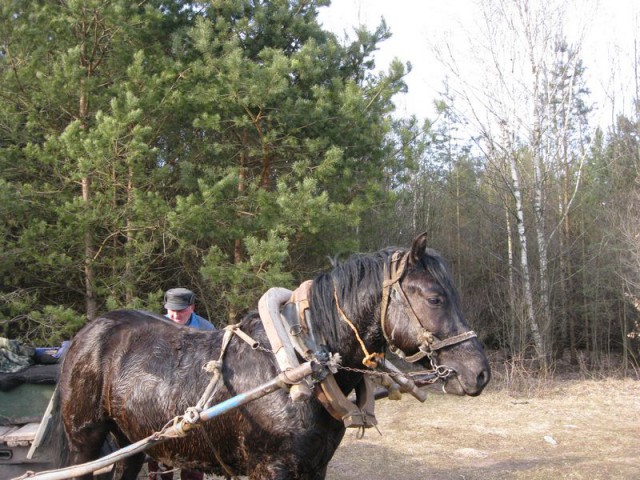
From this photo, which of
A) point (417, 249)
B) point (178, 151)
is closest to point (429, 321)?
point (417, 249)

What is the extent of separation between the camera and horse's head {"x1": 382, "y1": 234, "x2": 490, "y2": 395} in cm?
238

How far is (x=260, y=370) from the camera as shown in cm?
271

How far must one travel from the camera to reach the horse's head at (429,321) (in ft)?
7.80

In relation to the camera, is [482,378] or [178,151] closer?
[482,378]

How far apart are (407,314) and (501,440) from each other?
554 centimetres

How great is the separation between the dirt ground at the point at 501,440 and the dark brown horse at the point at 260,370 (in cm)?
228

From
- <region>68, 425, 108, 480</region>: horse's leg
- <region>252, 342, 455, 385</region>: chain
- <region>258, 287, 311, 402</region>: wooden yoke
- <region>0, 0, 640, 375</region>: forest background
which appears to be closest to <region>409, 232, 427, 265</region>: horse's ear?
<region>252, 342, 455, 385</region>: chain

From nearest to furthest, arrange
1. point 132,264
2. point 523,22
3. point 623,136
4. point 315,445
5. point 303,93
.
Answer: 1. point 315,445
2. point 132,264
3. point 303,93
4. point 523,22
5. point 623,136

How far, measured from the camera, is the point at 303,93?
30.4 feet

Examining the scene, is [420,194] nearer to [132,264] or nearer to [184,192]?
[184,192]

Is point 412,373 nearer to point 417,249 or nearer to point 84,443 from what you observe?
point 417,249

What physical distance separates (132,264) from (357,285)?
653 cm

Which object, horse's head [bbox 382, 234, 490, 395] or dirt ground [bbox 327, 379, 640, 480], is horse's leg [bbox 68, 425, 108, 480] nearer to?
horse's head [bbox 382, 234, 490, 395]

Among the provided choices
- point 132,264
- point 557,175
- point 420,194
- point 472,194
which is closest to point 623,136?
point 557,175
